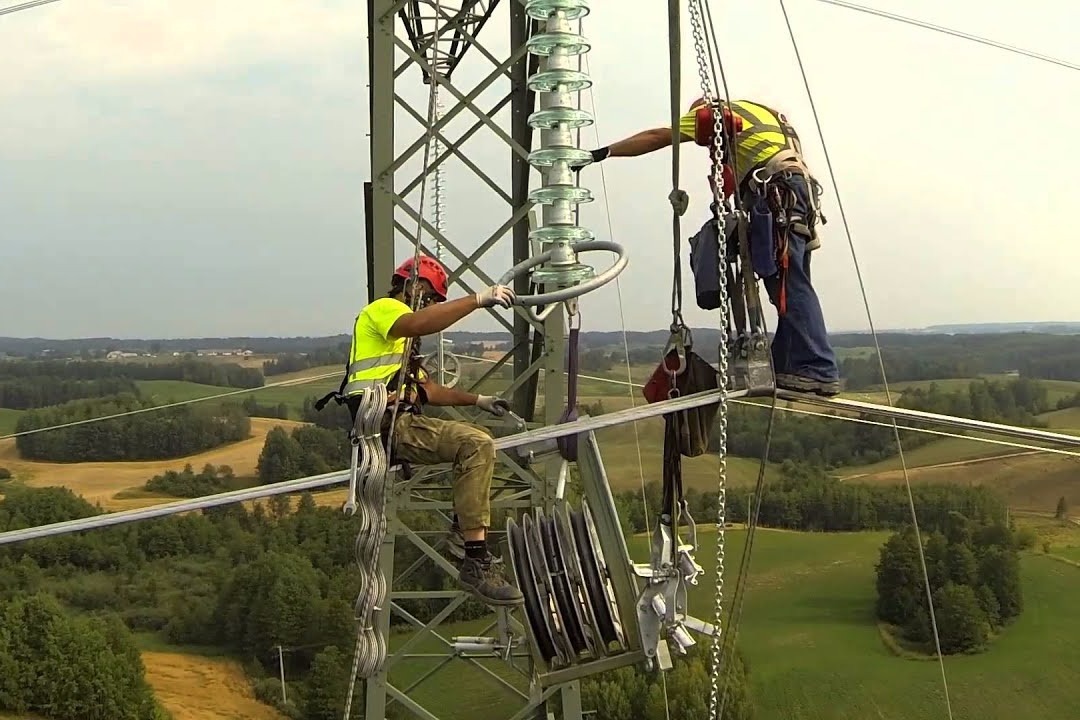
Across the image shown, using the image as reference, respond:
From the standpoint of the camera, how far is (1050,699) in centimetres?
5006

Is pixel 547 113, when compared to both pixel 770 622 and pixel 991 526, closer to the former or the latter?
pixel 770 622

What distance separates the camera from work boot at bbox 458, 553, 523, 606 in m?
4.00

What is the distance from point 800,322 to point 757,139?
0.85 metres

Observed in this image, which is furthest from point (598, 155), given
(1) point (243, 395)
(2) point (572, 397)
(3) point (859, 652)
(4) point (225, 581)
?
(3) point (859, 652)

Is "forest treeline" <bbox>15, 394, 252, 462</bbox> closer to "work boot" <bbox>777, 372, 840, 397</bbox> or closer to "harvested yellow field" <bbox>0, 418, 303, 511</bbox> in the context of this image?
"harvested yellow field" <bbox>0, 418, 303, 511</bbox>

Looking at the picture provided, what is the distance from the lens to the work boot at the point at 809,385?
150 inches

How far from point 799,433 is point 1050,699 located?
22874 mm

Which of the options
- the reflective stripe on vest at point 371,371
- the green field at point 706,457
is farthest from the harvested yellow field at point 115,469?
the reflective stripe on vest at point 371,371

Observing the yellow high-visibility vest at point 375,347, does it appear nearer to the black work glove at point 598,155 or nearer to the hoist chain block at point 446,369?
the black work glove at point 598,155

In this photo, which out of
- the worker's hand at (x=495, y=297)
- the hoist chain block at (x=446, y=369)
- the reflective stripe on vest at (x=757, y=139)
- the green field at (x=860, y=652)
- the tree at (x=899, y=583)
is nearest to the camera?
the worker's hand at (x=495, y=297)

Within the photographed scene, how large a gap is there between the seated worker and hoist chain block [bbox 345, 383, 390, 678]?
229 mm

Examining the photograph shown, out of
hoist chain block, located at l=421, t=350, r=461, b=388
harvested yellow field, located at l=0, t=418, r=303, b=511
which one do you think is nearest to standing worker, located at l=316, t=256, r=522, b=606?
hoist chain block, located at l=421, t=350, r=461, b=388

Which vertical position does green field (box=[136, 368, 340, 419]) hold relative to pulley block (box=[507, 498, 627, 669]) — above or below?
below

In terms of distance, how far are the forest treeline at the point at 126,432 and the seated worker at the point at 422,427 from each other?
54130mm
